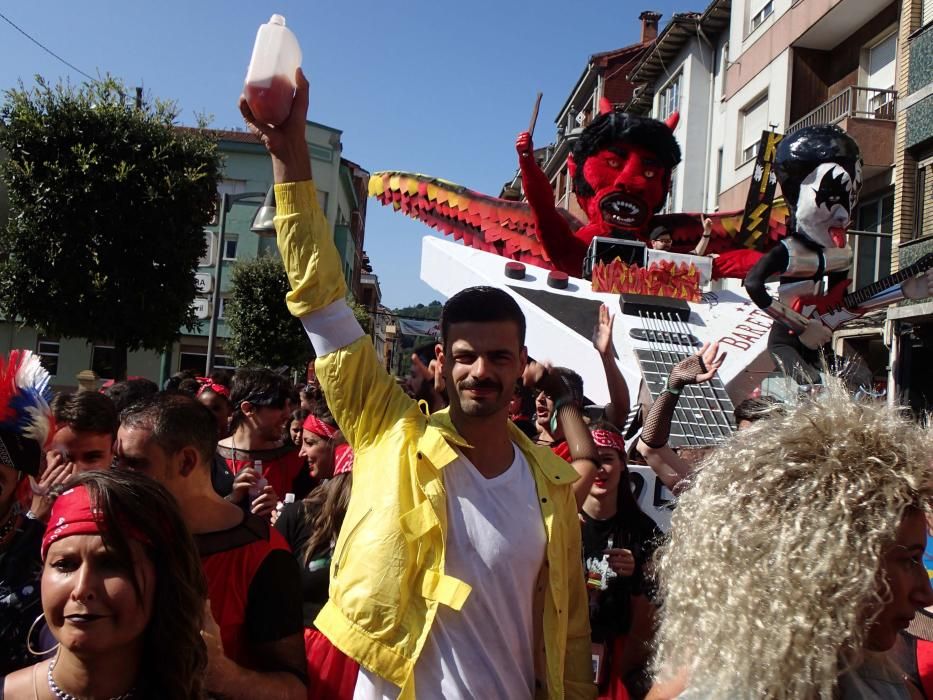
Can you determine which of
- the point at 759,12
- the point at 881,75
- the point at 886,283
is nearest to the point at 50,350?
the point at 759,12

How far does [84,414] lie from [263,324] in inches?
853

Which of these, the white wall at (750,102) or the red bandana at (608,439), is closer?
the red bandana at (608,439)

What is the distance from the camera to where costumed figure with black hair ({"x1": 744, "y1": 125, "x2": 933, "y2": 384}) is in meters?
5.87

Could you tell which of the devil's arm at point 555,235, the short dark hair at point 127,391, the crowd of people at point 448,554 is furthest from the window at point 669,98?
the crowd of people at point 448,554

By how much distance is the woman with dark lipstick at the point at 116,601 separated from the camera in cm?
179

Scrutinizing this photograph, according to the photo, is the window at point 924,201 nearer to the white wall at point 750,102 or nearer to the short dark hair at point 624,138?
the white wall at point 750,102

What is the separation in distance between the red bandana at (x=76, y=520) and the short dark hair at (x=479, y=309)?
1.05 metres

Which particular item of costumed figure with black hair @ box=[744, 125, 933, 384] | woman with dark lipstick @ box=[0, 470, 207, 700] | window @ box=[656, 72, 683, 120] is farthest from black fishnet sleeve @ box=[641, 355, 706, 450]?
window @ box=[656, 72, 683, 120]

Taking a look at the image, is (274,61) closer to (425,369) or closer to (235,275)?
(425,369)

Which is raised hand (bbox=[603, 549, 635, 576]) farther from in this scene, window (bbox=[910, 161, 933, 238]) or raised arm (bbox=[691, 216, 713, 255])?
window (bbox=[910, 161, 933, 238])

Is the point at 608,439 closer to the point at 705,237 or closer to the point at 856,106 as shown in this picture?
the point at 705,237

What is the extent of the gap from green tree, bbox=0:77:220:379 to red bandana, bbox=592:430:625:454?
40.3ft

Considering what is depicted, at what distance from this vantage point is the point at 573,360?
6344 mm

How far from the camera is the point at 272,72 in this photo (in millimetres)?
2209
